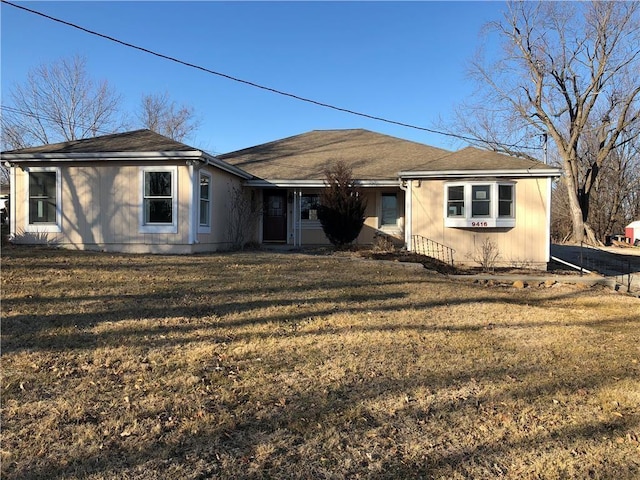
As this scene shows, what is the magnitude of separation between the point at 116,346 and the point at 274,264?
538 centimetres

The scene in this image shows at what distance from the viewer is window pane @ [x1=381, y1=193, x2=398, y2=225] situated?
15891mm

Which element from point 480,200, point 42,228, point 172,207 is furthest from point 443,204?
point 42,228

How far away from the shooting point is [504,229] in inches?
512

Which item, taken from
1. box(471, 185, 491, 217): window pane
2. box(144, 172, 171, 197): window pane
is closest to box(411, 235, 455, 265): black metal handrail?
box(471, 185, 491, 217): window pane

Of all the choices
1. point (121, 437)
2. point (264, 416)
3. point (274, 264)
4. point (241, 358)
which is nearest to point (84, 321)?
point (241, 358)

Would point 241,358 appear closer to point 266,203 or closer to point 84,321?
point 84,321

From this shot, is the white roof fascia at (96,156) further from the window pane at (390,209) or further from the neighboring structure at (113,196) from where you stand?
the window pane at (390,209)

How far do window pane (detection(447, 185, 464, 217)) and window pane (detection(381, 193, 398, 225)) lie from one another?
2.89 metres

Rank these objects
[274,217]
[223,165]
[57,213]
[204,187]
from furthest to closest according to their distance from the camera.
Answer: [274,217] < [223,165] < [204,187] < [57,213]

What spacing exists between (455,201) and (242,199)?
6.50 m

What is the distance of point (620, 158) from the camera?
3519 centimetres

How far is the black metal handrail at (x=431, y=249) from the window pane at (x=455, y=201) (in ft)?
3.12

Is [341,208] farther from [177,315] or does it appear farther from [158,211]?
[177,315]

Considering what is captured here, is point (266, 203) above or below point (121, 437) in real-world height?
above
